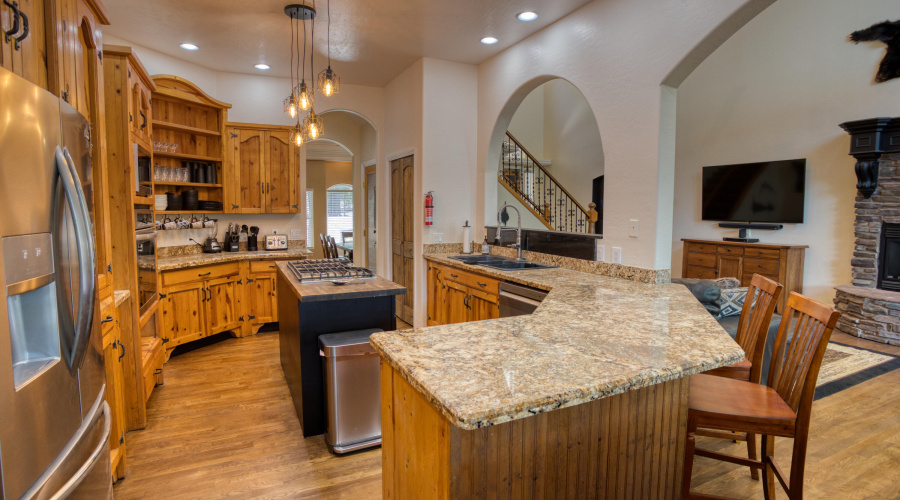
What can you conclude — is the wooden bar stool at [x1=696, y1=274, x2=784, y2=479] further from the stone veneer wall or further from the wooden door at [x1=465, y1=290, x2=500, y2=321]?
the stone veneer wall

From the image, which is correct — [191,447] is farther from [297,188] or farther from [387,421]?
[297,188]

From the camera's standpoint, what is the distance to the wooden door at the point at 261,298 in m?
5.11

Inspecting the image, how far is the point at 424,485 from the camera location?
1.36 meters

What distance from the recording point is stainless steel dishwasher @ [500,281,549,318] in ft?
10.3

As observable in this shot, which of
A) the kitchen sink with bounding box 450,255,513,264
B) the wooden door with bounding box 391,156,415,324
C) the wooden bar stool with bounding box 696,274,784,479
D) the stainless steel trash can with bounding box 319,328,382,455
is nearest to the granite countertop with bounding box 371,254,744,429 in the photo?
the wooden bar stool with bounding box 696,274,784,479

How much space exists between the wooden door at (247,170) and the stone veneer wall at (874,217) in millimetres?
6693

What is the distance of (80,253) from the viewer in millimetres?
1309

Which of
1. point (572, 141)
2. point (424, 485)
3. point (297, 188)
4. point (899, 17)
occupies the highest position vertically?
point (899, 17)

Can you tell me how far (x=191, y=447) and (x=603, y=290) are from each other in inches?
101

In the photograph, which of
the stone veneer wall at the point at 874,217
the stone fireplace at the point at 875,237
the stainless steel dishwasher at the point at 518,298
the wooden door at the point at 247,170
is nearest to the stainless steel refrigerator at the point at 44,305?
the stainless steel dishwasher at the point at 518,298

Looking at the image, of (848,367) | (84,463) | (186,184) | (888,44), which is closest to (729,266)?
(848,367)

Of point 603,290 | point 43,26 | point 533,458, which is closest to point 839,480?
point 603,290

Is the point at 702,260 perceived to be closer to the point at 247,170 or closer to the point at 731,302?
the point at 731,302

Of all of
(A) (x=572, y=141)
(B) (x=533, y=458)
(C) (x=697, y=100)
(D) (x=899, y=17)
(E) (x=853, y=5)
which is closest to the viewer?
(B) (x=533, y=458)
